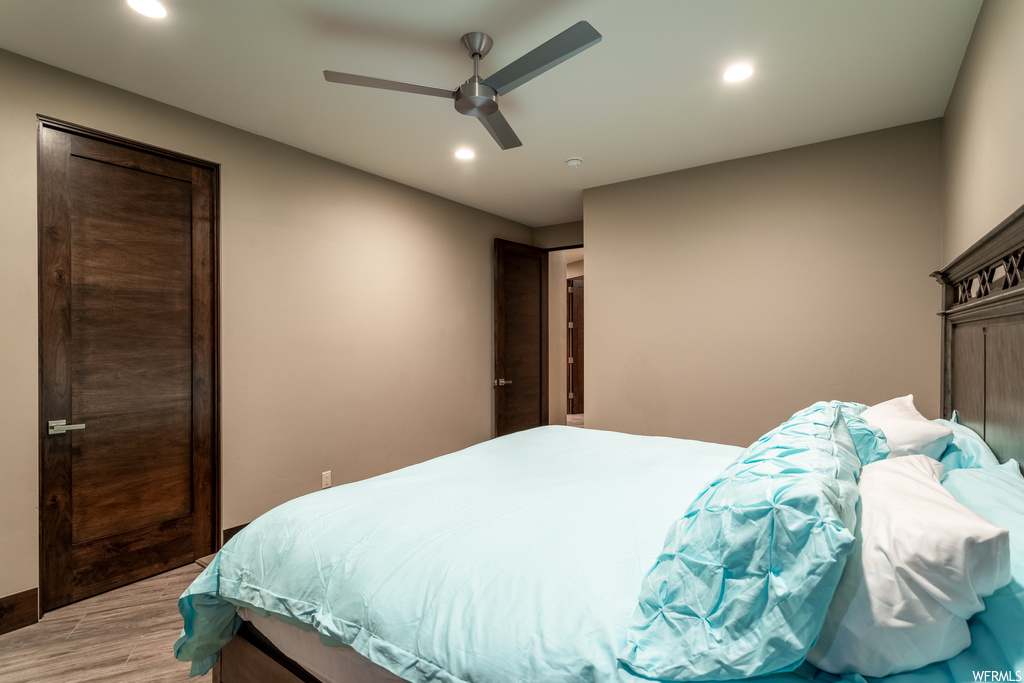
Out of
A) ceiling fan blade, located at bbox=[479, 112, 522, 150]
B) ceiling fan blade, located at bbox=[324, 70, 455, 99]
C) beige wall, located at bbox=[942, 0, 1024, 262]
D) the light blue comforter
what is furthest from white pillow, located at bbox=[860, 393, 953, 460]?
ceiling fan blade, located at bbox=[324, 70, 455, 99]

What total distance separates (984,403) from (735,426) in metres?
1.86

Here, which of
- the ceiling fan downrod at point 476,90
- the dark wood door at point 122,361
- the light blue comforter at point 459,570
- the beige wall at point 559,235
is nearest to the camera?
the light blue comforter at point 459,570

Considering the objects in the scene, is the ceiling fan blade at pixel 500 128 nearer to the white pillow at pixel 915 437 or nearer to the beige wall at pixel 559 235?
the white pillow at pixel 915 437

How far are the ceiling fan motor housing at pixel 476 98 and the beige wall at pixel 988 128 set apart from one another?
1.79 meters

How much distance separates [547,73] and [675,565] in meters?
2.32

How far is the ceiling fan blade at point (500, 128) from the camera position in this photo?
2.28 m

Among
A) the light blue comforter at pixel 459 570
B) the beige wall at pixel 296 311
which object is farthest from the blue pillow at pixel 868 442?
the beige wall at pixel 296 311

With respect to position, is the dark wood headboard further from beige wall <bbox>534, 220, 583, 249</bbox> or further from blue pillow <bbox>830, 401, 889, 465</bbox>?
beige wall <bbox>534, 220, 583, 249</bbox>

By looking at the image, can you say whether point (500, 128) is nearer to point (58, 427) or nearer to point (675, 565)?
point (675, 565)

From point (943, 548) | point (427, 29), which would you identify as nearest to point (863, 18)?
point (427, 29)

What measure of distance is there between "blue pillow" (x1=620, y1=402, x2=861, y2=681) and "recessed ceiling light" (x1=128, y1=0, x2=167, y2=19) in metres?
2.68

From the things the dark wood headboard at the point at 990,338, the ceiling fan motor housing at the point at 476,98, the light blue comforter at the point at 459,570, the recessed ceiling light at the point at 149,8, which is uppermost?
the recessed ceiling light at the point at 149,8

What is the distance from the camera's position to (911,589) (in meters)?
0.75

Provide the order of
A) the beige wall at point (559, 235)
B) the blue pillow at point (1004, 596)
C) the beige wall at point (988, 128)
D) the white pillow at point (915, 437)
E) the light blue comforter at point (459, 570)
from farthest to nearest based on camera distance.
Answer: the beige wall at point (559, 235) → the white pillow at point (915, 437) → the beige wall at point (988, 128) → the light blue comforter at point (459, 570) → the blue pillow at point (1004, 596)
